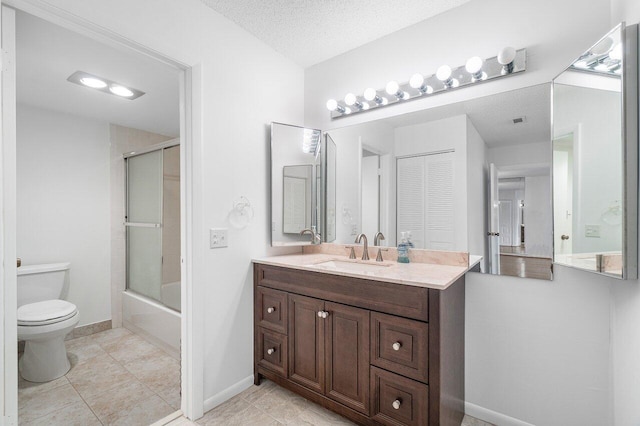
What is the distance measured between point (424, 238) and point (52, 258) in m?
3.30

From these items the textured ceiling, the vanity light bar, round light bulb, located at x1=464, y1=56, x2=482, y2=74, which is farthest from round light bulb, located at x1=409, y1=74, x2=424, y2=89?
the textured ceiling

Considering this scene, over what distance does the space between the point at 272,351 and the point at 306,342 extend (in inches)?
13.1

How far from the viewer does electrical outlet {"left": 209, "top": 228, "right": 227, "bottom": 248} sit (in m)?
1.76

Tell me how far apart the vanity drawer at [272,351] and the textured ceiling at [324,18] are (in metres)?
2.02

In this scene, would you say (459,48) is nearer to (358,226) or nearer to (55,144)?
(358,226)

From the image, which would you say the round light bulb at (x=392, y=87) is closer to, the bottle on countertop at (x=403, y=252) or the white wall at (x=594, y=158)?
the white wall at (x=594, y=158)

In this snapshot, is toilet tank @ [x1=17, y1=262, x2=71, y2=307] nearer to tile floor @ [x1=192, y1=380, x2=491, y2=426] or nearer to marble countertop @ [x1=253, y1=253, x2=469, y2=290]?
tile floor @ [x1=192, y1=380, x2=491, y2=426]

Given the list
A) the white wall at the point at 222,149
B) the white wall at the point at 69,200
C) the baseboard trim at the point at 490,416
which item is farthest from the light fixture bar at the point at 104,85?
the baseboard trim at the point at 490,416

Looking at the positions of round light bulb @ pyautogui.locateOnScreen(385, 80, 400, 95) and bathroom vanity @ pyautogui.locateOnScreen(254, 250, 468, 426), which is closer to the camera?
bathroom vanity @ pyautogui.locateOnScreen(254, 250, 468, 426)

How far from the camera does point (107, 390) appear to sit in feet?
6.42

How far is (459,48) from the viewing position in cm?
173

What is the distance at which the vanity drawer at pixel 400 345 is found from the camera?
4.23 ft

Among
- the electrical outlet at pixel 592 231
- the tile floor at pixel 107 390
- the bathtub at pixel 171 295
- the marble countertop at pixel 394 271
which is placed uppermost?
the electrical outlet at pixel 592 231

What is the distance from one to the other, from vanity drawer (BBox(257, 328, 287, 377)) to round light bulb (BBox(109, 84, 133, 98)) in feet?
7.06
